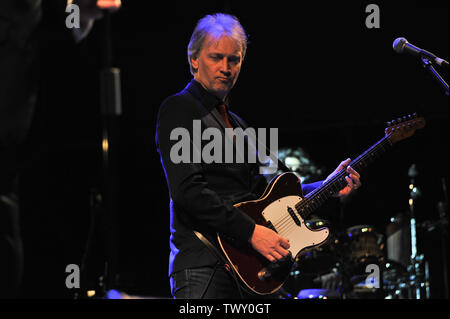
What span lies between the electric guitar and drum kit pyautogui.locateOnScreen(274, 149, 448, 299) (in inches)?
64.4

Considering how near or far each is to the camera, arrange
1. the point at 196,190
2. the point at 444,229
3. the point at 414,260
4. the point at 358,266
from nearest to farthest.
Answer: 1. the point at 196,190
2. the point at 358,266
3. the point at 444,229
4. the point at 414,260

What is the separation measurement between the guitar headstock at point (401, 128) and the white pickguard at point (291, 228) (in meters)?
0.75

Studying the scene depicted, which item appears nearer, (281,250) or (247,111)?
(281,250)

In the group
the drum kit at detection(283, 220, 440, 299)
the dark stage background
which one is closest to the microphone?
the drum kit at detection(283, 220, 440, 299)

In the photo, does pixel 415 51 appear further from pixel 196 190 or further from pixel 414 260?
pixel 414 260

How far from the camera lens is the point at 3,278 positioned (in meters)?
1.44

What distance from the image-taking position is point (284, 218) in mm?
2752

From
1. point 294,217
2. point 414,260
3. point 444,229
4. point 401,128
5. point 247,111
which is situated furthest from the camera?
point 247,111

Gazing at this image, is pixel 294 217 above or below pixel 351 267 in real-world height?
below

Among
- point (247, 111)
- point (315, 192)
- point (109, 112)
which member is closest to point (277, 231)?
point (315, 192)

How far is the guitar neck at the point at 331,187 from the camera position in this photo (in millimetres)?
2889

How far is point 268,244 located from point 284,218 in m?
0.32

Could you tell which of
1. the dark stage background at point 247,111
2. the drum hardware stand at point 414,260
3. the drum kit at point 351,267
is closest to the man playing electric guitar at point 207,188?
the drum kit at point 351,267

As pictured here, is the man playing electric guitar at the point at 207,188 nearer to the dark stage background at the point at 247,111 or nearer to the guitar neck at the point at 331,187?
the guitar neck at the point at 331,187
